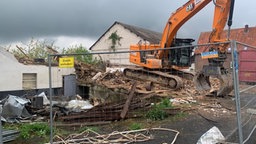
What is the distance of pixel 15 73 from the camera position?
14672mm

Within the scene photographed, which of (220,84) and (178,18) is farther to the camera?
(178,18)

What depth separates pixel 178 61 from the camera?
14.0 metres

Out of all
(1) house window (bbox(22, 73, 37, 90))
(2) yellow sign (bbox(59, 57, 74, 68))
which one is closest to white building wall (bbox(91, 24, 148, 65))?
(1) house window (bbox(22, 73, 37, 90))

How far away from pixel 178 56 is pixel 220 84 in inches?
129

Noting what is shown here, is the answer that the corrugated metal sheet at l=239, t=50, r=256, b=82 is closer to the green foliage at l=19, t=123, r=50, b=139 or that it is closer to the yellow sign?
the yellow sign

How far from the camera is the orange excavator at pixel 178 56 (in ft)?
37.3

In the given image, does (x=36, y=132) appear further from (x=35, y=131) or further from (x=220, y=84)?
(x=220, y=84)

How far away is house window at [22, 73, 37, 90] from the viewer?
49.8 ft

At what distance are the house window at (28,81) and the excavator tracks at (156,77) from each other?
5.03 metres

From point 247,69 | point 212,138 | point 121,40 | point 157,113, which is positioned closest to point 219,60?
point 247,69

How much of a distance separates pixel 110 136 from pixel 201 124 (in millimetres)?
2676

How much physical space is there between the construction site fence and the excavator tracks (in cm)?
35

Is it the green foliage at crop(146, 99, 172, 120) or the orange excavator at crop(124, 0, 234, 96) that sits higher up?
the orange excavator at crop(124, 0, 234, 96)

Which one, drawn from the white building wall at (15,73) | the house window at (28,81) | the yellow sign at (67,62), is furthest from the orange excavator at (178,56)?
the yellow sign at (67,62)
